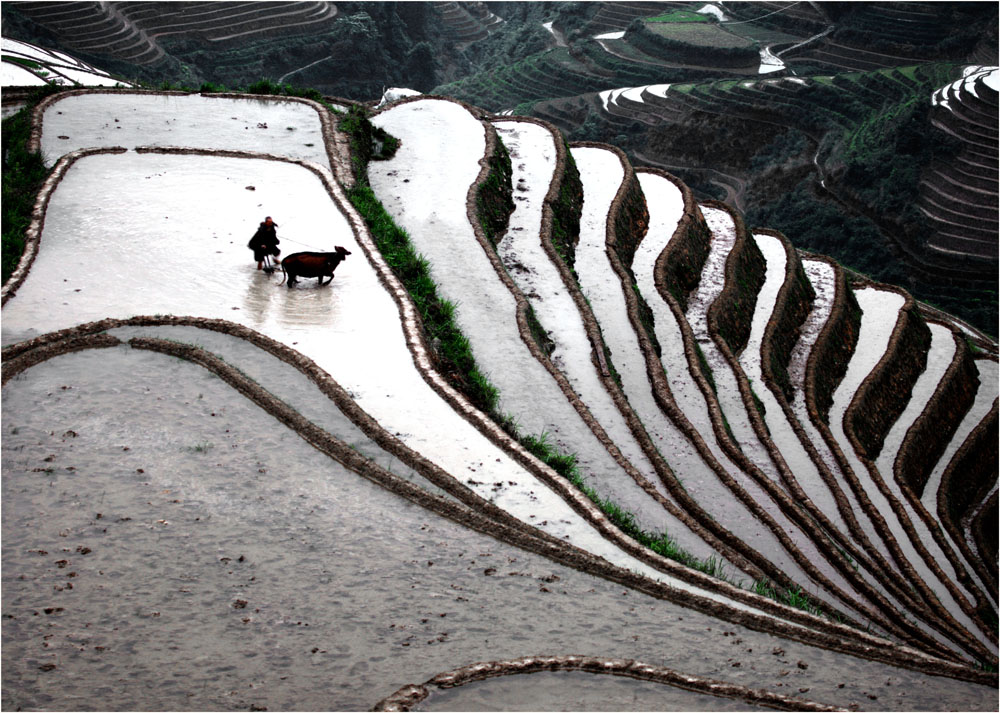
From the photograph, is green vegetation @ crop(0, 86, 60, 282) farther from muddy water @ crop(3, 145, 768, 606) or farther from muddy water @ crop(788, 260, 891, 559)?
muddy water @ crop(788, 260, 891, 559)

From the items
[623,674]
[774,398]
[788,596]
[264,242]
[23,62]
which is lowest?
[623,674]

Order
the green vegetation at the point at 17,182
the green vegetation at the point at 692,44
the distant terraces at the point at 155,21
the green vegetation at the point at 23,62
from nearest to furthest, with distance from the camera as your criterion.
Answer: the green vegetation at the point at 17,182 < the green vegetation at the point at 23,62 < the distant terraces at the point at 155,21 < the green vegetation at the point at 692,44

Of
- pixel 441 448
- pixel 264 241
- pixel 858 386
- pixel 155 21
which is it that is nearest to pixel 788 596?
pixel 441 448

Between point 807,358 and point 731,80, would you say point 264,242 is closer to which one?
point 807,358

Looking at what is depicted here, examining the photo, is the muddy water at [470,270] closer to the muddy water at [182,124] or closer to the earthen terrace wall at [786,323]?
the muddy water at [182,124]

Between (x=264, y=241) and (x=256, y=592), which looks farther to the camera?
(x=264, y=241)

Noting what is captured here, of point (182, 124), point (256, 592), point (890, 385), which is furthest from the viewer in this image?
point (890, 385)

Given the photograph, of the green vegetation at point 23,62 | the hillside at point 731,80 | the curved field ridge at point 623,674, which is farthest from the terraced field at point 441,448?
the hillside at point 731,80

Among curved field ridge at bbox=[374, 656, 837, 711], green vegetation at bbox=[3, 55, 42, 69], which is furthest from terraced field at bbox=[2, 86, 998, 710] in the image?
green vegetation at bbox=[3, 55, 42, 69]
